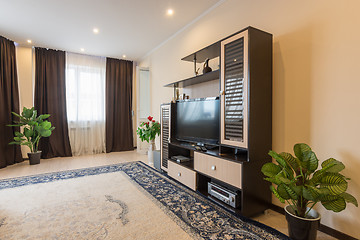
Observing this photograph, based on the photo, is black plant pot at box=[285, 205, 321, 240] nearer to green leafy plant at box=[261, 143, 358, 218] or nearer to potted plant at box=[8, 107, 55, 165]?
green leafy plant at box=[261, 143, 358, 218]

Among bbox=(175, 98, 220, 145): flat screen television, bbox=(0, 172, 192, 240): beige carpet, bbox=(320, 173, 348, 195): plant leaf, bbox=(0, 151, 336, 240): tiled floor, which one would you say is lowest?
bbox=(0, 151, 336, 240): tiled floor

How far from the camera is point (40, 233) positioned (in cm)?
166

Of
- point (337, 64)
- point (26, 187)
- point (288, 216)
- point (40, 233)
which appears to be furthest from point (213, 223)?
point (26, 187)

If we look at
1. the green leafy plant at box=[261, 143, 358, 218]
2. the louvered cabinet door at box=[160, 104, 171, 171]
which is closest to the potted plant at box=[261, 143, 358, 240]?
the green leafy plant at box=[261, 143, 358, 218]

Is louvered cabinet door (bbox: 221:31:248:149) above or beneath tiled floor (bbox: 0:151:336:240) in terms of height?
above

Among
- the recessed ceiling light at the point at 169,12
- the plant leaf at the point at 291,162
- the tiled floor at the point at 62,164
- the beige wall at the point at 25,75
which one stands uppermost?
the recessed ceiling light at the point at 169,12

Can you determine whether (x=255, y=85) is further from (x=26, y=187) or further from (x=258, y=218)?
(x=26, y=187)

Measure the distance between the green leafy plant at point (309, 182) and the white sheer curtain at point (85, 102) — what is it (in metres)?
4.74

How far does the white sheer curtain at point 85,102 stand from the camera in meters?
4.92

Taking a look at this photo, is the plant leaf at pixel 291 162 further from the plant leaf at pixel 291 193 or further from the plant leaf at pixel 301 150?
the plant leaf at pixel 291 193

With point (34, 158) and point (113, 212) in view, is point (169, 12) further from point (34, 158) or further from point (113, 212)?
point (34, 158)

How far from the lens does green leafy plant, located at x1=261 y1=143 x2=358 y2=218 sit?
132 cm

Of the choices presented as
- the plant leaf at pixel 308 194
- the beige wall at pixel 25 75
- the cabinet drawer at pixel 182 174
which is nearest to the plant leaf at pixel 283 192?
the plant leaf at pixel 308 194

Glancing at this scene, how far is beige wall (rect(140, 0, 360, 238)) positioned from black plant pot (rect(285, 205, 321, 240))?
32cm
